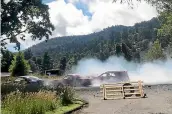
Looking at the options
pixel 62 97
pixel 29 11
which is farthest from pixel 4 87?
pixel 29 11

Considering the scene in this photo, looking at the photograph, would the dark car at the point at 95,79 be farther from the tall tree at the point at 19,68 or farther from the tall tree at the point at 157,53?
the tall tree at the point at 157,53

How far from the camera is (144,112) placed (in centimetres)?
1795

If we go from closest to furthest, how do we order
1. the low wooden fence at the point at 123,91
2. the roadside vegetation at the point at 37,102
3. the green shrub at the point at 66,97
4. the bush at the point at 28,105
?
the bush at the point at 28,105 → the roadside vegetation at the point at 37,102 → the green shrub at the point at 66,97 → the low wooden fence at the point at 123,91

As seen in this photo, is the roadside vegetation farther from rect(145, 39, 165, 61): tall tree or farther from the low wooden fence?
rect(145, 39, 165, 61): tall tree

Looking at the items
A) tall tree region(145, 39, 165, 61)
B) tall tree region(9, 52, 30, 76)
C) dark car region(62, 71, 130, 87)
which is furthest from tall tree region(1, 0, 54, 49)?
tall tree region(145, 39, 165, 61)

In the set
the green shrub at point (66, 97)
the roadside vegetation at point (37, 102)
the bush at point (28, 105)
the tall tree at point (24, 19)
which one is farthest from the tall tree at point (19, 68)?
the bush at point (28, 105)

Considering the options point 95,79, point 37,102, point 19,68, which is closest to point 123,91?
point 37,102

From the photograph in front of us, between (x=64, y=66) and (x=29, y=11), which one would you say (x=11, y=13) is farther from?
(x=64, y=66)

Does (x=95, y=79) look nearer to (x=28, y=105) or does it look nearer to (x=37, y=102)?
(x=37, y=102)

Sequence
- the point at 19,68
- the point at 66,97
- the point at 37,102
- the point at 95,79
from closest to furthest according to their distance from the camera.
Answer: the point at 37,102 → the point at 66,97 → the point at 95,79 → the point at 19,68

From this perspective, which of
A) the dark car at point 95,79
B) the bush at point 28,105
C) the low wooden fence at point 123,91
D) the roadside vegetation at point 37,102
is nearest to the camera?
the bush at point 28,105

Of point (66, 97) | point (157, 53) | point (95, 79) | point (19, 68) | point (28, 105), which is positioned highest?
point (157, 53)

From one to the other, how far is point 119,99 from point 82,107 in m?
4.25

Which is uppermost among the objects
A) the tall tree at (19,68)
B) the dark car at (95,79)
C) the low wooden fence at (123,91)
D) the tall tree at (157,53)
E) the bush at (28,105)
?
the tall tree at (157,53)
